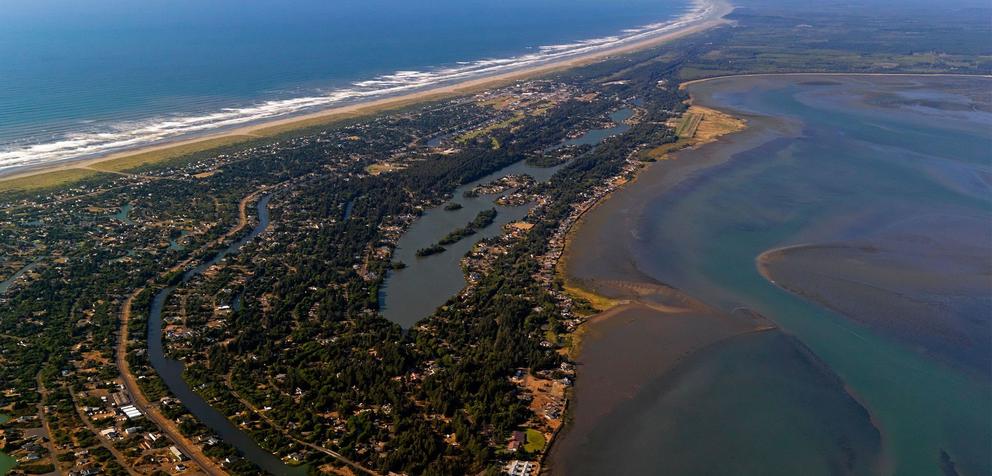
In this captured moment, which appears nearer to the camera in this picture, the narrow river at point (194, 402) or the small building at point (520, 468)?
the small building at point (520, 468)

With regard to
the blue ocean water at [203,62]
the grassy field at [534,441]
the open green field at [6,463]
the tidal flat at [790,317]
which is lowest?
the tidal flat at [790,317]

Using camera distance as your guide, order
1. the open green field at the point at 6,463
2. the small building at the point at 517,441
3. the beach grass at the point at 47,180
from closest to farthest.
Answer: the open green field at the point at 6,463 < the small building at the point at 517,441 < the beach grass at the point at 47,180

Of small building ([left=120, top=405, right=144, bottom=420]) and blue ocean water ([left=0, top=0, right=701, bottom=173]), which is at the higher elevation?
blue ocean water ([left=0, top=0, right=701, bottom=173])

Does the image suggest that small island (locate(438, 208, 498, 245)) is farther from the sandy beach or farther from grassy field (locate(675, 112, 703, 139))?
grassy field (locate(675, 112, 703, 139))

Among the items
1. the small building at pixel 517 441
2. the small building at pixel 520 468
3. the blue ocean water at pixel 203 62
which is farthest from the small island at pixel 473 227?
the blue ocean water at pixel 203 62

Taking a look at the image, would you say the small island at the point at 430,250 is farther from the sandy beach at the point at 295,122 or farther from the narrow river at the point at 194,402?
the sandy beach at the point at 295,122

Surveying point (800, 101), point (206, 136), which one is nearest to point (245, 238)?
point (206, 136)

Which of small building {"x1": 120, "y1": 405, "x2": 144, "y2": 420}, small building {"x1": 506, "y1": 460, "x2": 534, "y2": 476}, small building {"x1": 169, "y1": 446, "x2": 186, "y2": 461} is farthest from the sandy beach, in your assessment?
small building {"x1": 506, "y1": 460, "x2": 534, "y2": 476}
